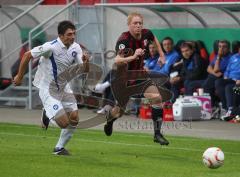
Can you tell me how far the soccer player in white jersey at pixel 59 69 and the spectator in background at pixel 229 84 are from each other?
7.51m

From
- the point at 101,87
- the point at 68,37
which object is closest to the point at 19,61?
the point at 101,87

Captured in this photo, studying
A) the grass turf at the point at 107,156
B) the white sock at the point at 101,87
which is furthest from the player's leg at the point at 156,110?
the white sock at the point at 101,87

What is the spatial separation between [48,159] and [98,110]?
9.61m

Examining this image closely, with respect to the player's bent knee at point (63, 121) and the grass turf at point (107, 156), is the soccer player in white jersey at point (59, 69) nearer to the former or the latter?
the player's bent knee at point (63, 121)

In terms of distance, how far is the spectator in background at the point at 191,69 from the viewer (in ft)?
71.6

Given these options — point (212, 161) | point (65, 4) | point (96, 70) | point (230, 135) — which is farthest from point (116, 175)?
point (65, 4)

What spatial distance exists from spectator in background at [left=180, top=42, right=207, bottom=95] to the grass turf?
4.02m

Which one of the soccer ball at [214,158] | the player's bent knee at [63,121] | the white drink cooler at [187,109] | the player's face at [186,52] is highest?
the player's face at [186,52]

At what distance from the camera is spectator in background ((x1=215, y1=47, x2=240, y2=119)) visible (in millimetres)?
20891

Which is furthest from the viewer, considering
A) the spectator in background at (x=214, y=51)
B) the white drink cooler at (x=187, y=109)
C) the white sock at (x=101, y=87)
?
the white sock at (x=101, y=87)

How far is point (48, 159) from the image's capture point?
1343 centimetres

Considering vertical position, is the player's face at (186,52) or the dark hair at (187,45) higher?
the dark hair at (187,45)

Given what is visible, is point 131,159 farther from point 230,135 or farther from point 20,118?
point 20,118

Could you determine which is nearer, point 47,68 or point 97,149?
point 47,68
